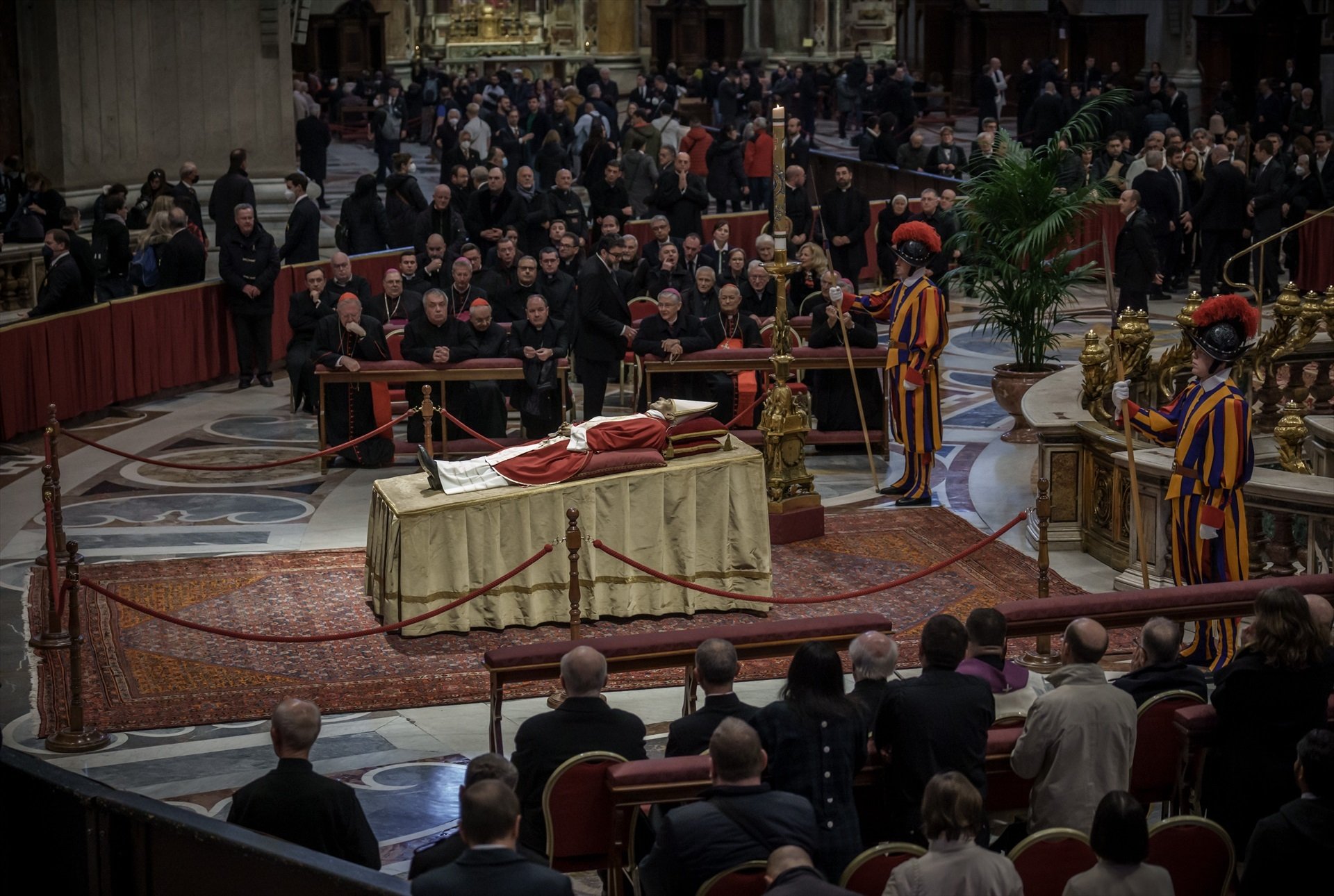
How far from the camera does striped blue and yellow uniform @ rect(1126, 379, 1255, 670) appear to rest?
8.84 metres

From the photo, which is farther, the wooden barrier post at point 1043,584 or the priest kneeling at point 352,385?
the priest kneeling at point 352,385

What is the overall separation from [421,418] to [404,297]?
1641mm

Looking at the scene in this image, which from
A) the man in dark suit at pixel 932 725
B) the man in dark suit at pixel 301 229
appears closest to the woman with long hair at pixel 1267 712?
the man in dark suit at pixel 932 725

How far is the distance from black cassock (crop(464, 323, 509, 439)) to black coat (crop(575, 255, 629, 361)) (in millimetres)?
672

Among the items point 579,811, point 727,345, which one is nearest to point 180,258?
point 727,345

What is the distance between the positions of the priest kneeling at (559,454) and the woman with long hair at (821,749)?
414cm

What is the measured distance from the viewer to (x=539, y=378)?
13.3 m

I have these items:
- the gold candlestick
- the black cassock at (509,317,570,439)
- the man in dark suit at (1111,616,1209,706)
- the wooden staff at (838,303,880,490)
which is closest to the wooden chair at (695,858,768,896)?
the man in dark suit at (1111,616,1209,706)

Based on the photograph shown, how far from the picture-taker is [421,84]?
36719 millimetres

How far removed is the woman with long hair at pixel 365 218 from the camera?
18.5m

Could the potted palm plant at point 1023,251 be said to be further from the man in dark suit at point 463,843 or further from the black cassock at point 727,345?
the man in dark suit at point 463,843

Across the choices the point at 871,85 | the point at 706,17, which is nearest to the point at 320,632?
the point at 871,85

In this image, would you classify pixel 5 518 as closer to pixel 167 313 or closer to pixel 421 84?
pixel 167 313

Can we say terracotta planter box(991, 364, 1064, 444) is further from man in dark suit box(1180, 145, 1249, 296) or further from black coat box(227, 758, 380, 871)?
black coat box(227, 758, 380, 871)
